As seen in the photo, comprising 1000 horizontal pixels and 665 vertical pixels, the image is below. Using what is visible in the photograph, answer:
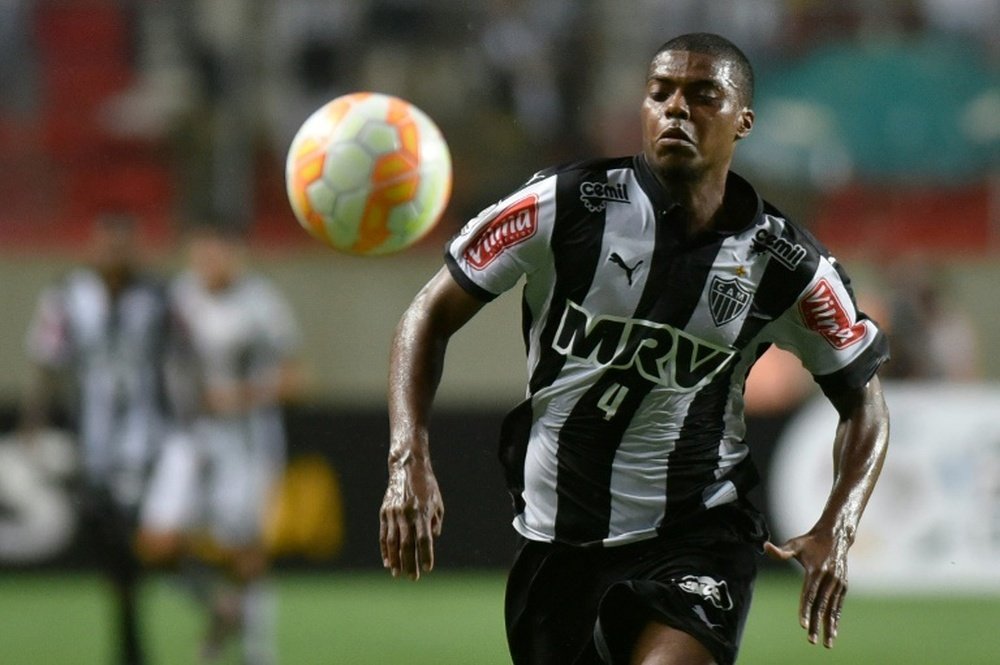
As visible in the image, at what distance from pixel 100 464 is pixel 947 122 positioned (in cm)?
805

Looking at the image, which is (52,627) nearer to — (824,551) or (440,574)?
(440,574)

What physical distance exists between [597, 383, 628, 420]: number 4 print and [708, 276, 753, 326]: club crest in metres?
0.31

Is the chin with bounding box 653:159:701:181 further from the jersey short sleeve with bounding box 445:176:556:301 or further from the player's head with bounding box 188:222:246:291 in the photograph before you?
the player's head with bounding box 188:222:246:291

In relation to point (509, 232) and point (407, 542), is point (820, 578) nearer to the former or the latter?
point (407, 542)

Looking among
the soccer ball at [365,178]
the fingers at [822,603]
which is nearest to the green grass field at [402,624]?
the soccer ball at [365,178]

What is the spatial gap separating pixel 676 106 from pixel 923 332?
919cm

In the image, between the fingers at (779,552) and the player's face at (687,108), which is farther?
the player's face at (687,108)

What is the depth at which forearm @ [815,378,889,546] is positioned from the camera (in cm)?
460

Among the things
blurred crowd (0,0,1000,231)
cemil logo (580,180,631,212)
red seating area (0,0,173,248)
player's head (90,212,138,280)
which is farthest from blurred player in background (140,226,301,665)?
cemil logo (580,180,631,212)

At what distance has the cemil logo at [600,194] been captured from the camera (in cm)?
461

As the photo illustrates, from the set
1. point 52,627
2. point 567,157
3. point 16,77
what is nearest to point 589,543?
point 52,627

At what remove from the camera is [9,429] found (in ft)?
40.4

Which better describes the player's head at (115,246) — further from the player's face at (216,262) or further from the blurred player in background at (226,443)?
the player's face at (216,262)

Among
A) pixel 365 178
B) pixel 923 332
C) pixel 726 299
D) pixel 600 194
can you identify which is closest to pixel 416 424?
pixel 600 194
